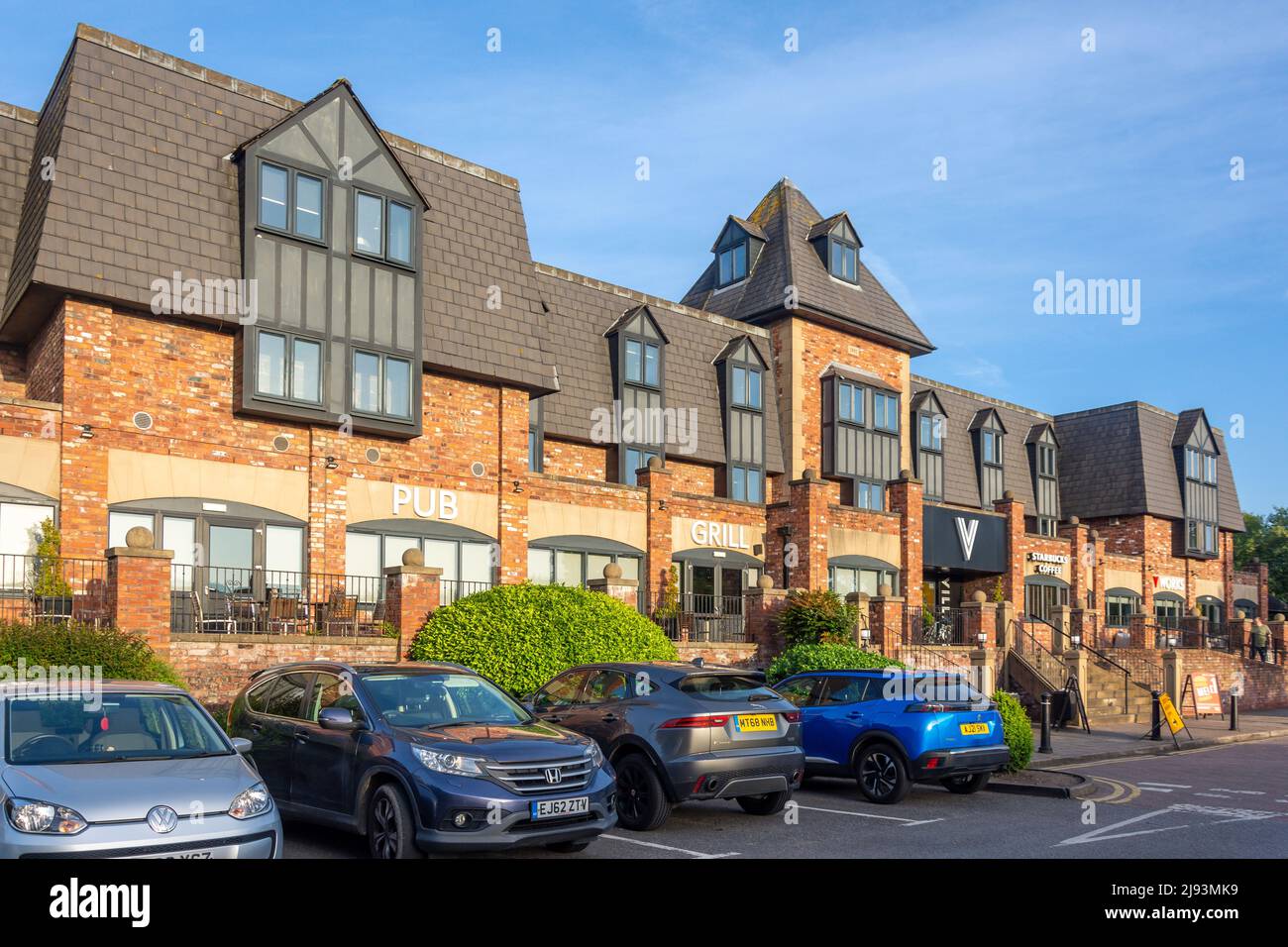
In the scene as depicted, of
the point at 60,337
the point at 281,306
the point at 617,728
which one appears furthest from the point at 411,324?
the point at 617,728

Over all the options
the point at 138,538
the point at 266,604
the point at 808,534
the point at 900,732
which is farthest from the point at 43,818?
the point at 808,534

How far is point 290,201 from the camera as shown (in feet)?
73.1

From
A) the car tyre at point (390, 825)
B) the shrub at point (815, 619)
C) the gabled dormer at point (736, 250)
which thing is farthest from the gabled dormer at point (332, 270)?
the gabled dormer at point (736, 250)

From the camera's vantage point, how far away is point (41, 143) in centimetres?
2130

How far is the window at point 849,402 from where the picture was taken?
115 ft

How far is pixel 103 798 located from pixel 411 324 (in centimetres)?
1741

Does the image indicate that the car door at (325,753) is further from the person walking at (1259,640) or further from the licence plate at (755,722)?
the person walking at (1259,640)

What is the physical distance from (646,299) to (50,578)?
18.8m

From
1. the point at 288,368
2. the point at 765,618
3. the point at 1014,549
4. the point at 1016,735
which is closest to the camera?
the point at 1016,735

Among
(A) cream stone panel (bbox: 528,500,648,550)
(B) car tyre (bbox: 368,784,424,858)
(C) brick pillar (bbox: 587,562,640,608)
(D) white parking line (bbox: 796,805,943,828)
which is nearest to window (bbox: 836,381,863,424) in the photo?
(A) cream stone panel (bbox: 528,500,648,550)

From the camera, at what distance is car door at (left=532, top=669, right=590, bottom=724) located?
12643 millimetres

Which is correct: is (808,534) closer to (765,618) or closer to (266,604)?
(765,618)

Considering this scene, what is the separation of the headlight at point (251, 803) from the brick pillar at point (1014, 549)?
110 ft
